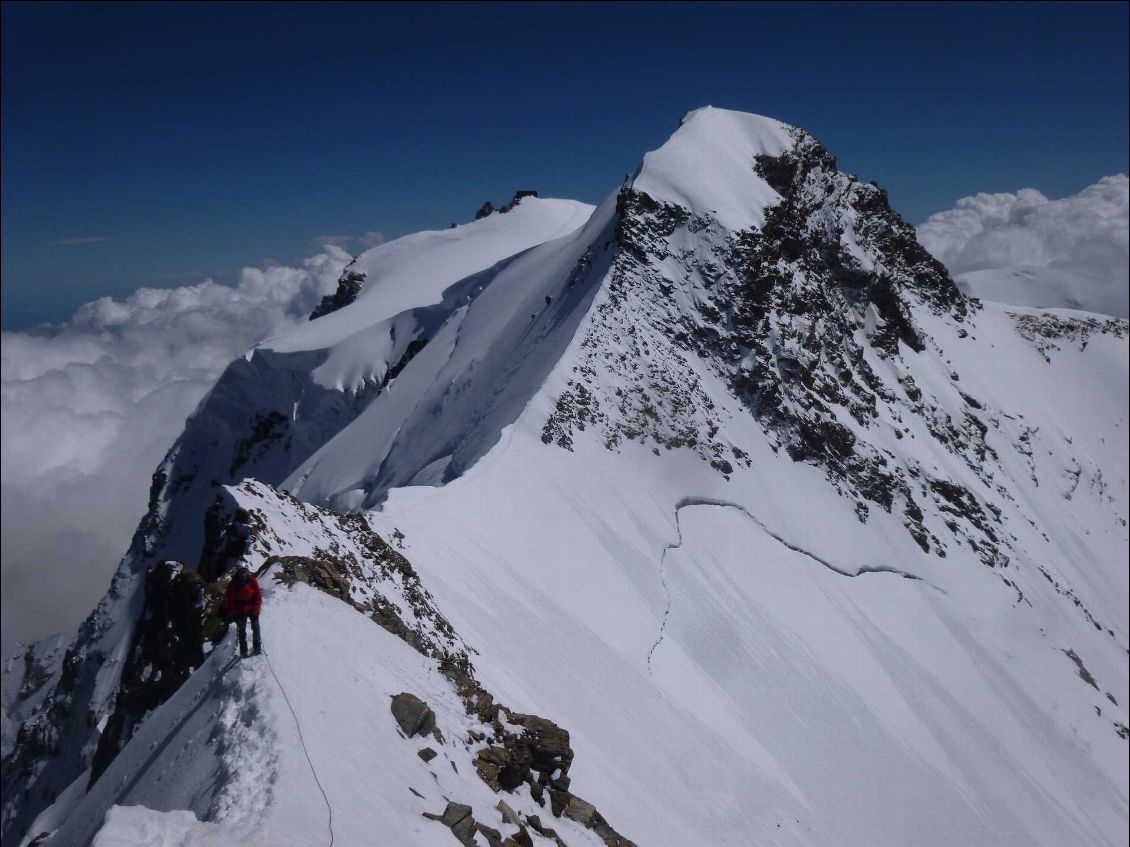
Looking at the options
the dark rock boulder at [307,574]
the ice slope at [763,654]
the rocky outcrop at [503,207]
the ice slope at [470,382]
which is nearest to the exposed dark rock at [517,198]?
the rocky outcrop at [503,207]

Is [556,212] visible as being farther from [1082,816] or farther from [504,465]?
[1082,816]

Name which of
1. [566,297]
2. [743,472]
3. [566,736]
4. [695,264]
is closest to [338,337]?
[566,297]

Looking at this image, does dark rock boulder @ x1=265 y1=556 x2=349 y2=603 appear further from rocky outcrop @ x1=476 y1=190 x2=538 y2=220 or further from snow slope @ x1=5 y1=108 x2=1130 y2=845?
rocky outcrop @ x1=476 y1=190 x2=538 y2=220

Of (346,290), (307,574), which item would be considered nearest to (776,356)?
(307,574)

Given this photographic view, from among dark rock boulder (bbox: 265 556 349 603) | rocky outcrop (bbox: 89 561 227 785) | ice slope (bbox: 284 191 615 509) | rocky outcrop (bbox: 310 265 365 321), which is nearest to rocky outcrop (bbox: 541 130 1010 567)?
ice slope (bbox: 284 191 615 509)

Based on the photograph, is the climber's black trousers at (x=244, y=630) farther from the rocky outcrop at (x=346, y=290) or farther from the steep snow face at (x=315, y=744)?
the rocky outcrop at (x=346, y=290)

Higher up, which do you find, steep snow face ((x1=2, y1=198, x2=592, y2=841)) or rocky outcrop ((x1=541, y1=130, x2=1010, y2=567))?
rocky outcrop ((x1=541, y1=130, x2=1010, y2=567))
